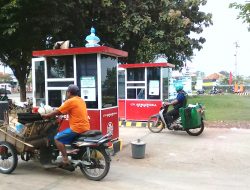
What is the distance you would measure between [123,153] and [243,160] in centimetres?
273

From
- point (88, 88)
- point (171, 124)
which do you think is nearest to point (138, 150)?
point (88, 88)

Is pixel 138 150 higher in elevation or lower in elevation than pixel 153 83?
lower

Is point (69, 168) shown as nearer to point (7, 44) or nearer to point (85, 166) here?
point (85, 166)

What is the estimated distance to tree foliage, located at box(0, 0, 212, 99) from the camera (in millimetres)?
16734

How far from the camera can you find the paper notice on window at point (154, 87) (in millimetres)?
13798

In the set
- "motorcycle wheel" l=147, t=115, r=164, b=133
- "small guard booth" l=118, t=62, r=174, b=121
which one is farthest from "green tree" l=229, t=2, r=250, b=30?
"motorcycle wheel" l=147, t=115, r=164, b=133

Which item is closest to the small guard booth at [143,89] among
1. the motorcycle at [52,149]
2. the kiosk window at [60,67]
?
the kiosk window at [60,67]

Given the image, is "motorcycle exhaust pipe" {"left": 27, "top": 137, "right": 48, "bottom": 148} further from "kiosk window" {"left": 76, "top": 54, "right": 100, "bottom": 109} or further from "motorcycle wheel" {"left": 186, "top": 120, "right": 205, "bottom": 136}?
"motorcycle wheel" {"left": 186, "top": 120, "right": 205, "bottom": 136}

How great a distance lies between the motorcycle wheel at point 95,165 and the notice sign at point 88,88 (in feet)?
6.73

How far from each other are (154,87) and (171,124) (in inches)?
115

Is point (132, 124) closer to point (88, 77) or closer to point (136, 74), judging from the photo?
point (136, 74)

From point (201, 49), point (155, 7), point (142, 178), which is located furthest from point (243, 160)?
point (201, 49)

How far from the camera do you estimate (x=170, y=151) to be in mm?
8719

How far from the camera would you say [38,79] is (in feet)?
29.3
